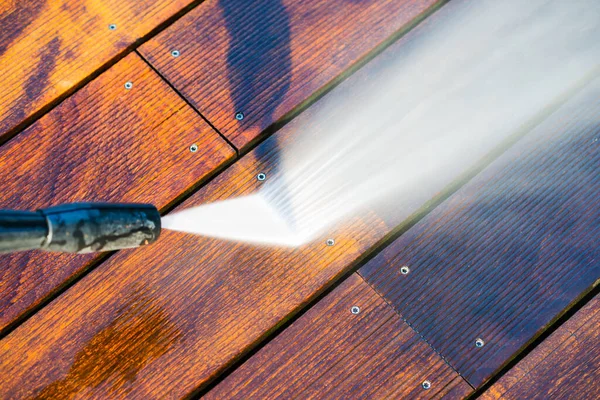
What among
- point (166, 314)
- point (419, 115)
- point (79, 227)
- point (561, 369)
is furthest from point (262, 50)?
point (561, 369)

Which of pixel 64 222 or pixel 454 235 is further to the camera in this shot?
pixel 454 235

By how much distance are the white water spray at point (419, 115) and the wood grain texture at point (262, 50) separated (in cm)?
6

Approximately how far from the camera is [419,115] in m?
1.55

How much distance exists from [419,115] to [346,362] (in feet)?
1.89

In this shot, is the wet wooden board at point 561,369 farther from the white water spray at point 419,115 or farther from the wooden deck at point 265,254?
the white water spray at point 419,115

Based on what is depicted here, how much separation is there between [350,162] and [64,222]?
72cm

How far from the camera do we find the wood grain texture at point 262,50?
5.12ft

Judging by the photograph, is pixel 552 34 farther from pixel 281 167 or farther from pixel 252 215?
pixel 252 215

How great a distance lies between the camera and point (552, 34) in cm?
161

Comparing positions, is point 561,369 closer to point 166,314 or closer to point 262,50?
point 166,314

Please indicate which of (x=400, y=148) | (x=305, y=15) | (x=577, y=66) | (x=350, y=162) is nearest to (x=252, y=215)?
(x=350, y=162)

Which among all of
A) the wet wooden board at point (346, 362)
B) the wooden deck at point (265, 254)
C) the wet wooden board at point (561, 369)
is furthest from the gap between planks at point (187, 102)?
the wet wooden board at point (561, 369)

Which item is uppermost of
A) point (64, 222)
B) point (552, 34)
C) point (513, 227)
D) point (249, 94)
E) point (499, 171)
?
point (249, 94)

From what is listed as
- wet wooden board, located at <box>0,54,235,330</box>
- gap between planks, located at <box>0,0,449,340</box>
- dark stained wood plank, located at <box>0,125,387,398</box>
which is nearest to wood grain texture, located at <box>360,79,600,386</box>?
dark stained wood plank, located at <box>0,125,387,398</box>
